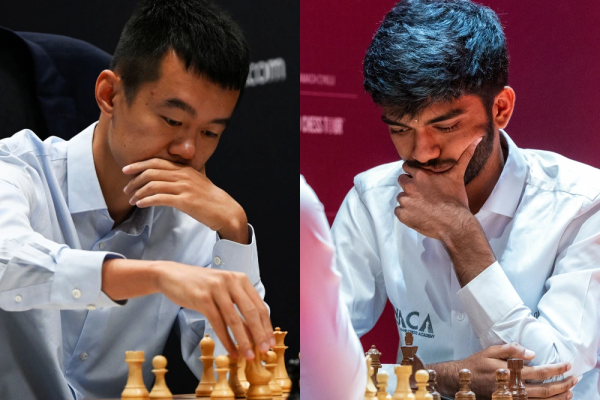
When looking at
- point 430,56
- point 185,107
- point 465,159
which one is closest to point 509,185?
point 465,159

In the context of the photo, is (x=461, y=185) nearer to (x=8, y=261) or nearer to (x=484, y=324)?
(x=484, y=324)

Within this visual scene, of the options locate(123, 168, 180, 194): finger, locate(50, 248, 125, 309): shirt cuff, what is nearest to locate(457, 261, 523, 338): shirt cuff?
locate(123, 168, 180, 194): finger

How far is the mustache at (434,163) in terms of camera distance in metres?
2.08

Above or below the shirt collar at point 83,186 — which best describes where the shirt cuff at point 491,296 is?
below

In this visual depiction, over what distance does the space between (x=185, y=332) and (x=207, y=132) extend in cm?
63

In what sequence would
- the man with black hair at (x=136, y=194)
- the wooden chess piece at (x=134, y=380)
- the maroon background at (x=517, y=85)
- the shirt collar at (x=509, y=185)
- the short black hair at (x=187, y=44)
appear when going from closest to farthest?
the wooden chess piece at (x=134, y=380), the maroon background at (x=517, y=85), the man with black hair at (x=136, y=194), the short black hair at (x=187, y=44), the shirt collar at (x=509, y=185)

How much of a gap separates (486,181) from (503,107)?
22 centimetres

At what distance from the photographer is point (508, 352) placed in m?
1.98

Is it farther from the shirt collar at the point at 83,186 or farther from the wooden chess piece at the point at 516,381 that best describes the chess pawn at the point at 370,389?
the shirt collar at the point at 83,186

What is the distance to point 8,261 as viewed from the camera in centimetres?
160

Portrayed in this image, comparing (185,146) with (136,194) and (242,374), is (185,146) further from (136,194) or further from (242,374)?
(242,374)

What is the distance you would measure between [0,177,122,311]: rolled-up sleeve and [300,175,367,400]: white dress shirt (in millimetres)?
421

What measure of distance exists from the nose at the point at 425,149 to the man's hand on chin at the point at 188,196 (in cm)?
51

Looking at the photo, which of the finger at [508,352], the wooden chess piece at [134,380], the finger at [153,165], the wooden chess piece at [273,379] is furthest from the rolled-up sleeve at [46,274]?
the finger at [508,352]
